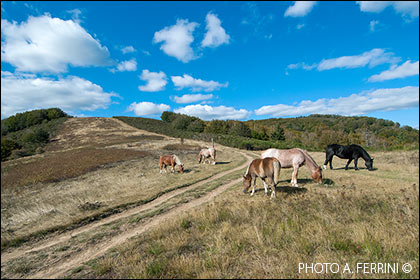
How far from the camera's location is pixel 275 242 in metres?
4.94

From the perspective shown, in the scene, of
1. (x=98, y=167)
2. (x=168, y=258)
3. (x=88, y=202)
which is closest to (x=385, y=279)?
(x=168, y=258)

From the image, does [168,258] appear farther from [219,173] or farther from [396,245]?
[219,173]

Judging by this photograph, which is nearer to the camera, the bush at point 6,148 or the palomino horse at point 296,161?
the bush at point 6,148

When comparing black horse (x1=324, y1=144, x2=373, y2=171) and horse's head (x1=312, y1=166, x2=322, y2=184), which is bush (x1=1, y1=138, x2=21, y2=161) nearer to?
horse's head (x1=312, y1=166, x2=322, y2=184)

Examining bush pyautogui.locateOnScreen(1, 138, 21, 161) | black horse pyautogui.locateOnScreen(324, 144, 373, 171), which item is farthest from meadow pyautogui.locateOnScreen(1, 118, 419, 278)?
black horse pyautogui.locateOnScreen(324, 144, 373, 171)

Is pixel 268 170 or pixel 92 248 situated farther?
pixel 268 170

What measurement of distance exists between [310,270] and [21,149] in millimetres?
7257

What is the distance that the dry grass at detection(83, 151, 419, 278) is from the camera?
4105 millimetres

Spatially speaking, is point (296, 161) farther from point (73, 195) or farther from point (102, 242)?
point (73, 195)

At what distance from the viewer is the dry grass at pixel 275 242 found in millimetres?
4105

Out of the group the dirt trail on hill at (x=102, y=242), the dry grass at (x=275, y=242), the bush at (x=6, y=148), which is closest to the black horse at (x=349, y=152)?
the dry grass at (x=275, y=242)

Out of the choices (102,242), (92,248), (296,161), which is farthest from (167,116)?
(92,248)

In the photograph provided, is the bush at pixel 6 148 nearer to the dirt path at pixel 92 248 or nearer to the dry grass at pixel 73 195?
the dry grass at pixel 73 195

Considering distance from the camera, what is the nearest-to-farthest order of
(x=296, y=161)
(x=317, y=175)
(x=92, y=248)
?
(x=92, y=248), (x=317, y=175), (x=296, y=161)
